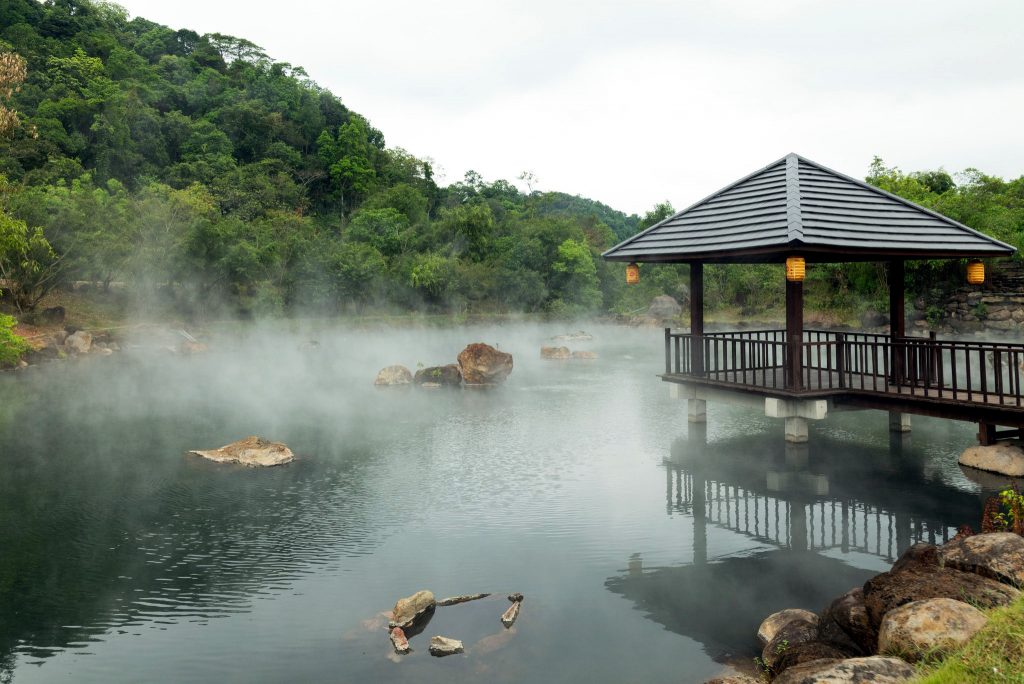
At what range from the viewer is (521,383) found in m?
17.9

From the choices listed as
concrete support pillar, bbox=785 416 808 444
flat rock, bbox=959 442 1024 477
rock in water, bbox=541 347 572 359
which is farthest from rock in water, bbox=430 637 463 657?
rock in water, bbox=541 347 572 359

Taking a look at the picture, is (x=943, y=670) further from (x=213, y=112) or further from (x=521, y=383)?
(x=213, y=112)

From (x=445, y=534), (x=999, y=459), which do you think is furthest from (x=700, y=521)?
(x=999, y=459)

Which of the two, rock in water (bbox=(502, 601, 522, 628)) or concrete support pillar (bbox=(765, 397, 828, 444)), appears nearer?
rock in water (bbox=(502, 601, 522, 628))

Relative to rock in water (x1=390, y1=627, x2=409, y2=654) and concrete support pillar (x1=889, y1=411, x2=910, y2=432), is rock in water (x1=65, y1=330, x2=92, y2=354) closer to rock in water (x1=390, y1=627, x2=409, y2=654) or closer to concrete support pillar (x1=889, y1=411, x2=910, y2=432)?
rock in water (x1=390, y1=627, x2=409, y2=654)

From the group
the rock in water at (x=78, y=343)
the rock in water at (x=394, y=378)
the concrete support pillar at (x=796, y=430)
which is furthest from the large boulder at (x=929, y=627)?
the rock in water at (x=78, y=343)

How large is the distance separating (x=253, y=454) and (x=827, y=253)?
7.82 metres

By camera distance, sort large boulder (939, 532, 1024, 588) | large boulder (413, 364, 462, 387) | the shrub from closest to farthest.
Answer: large boulder (939, 532, 1024, 588) → large boulder (413, 364, 462, 387) → the shrub

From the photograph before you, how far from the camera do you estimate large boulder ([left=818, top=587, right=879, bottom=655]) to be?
399cm

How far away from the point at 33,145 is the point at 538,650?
4320 cm

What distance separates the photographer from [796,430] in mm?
9734

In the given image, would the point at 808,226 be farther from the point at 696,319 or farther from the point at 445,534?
the point at 445,534

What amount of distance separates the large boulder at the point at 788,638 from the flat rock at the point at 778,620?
0.19ft

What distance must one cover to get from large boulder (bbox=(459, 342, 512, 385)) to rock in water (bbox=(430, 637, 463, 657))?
41.9 ft
